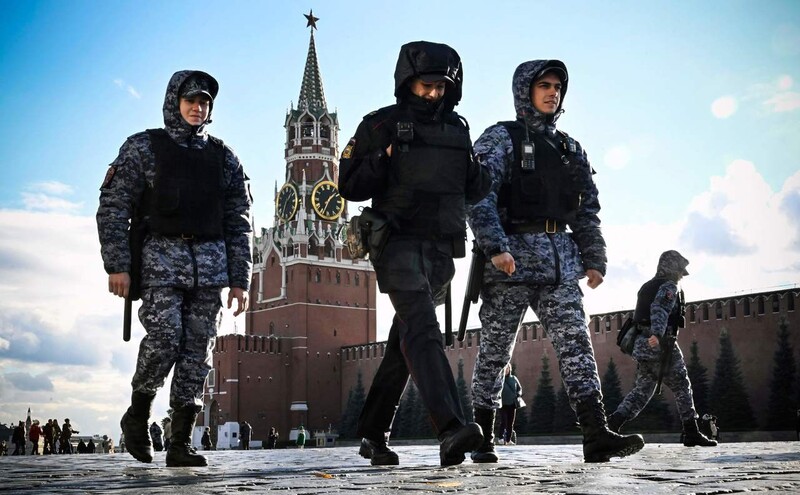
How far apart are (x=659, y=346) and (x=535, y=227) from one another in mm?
2988

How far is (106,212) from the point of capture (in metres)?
4.82

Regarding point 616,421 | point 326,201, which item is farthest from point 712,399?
point 326,201

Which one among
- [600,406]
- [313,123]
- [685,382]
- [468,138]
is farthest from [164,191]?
[313,123]

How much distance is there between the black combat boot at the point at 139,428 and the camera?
4.83m

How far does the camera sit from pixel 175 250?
15.8ft

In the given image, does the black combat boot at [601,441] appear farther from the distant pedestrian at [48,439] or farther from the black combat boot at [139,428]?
the distant pedestrian at [48,439]

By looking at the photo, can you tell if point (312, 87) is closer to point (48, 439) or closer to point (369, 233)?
point (48, 439)

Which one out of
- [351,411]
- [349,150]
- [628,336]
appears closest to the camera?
[349,150]

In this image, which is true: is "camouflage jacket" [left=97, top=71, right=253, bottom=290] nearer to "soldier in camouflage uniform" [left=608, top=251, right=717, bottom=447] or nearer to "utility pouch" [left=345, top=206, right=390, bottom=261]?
"utility pouch" [left=345, top=206, right=390, bottom=261]

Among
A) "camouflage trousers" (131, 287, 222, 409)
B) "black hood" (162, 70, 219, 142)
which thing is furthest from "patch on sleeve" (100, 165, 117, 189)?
"camouflage trousers" (131, 287, 222, 409)

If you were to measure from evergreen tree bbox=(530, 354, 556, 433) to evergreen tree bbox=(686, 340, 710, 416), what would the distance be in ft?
19.9

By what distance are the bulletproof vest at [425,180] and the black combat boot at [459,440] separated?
812mm

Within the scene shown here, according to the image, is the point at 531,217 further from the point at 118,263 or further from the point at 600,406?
the point at 118,263

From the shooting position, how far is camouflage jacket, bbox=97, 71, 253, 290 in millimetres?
4762
